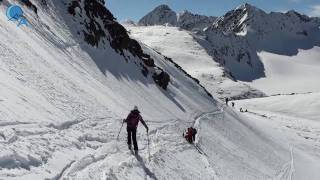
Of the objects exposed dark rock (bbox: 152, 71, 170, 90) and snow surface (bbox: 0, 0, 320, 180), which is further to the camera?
exposed dark rock (bbox: 152, 71, 170, 90)

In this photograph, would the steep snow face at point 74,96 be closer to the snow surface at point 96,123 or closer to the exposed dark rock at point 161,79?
the snow surface at point 96,123

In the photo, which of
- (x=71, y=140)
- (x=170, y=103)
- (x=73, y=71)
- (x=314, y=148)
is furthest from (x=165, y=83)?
(x=71, y=140)

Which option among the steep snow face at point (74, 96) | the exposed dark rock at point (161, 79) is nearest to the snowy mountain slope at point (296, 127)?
the steep snow face at point (74, 96)

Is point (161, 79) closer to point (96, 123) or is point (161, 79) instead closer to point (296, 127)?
point (96, 123)

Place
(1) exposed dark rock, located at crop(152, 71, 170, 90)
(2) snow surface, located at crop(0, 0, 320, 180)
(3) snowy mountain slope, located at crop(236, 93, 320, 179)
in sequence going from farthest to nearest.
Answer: (1) exposed dark rock, located at crop(152, 71, 170, 90) < (3) snowy mountain slope, located at crop(236, 93, 320, 179) < (2) snow surface, located at crop(0, 0, 320, 180)

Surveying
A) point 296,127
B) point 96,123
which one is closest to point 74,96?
point 96,123

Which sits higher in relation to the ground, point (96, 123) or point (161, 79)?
point (161, 79)

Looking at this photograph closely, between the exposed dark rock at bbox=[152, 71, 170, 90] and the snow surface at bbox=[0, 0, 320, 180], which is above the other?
the exposed dark rock at bbox=[152, 71, 170, 90]

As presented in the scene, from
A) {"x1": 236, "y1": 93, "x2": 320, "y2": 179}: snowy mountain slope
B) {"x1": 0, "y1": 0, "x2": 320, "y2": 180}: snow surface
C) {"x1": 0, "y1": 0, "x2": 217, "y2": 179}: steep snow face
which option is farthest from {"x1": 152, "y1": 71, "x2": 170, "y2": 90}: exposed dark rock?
{"x1": 236, "y1": 93, "x2": 320, "y2": 179}: snowy mountain slope

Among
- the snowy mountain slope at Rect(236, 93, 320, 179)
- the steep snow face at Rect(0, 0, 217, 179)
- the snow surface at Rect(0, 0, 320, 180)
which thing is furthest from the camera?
the snowy mountain slope at Rect(236, 93, 320, 179)

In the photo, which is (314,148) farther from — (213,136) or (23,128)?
(23,128)

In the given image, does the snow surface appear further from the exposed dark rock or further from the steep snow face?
the exposed dark rock

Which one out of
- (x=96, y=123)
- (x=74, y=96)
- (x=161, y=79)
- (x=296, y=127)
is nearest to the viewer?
(x=96, y=123)

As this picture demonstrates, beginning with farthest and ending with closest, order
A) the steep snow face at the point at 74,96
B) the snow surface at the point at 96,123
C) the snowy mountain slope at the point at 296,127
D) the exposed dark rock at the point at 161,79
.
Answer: the exposed dark rock at the point at 161,79, the snowy mountain slope at the point at 296,127, the snow surface at the point at 96,123, the steep snow face at the point at 74,96
